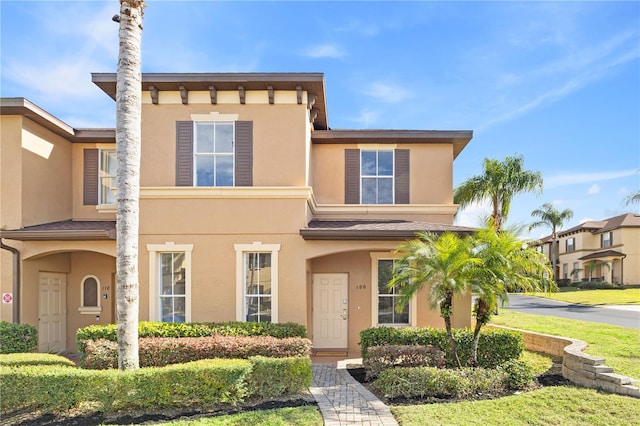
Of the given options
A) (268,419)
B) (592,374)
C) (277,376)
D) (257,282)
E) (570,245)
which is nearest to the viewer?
(268,419)

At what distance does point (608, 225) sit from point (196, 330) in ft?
165

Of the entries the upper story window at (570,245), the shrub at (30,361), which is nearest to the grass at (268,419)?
the shrub at (30,361)

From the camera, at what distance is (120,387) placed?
697 cm

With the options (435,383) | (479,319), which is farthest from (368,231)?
(435,383)

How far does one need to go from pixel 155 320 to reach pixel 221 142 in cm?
501

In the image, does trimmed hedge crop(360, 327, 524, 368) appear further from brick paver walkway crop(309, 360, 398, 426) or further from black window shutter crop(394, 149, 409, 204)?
black window shutter crop(394, 149, 409, 204)

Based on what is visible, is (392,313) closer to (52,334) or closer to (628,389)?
(628,389)

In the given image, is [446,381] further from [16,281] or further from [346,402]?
[16,281]

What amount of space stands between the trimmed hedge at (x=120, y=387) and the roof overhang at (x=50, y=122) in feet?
23.5

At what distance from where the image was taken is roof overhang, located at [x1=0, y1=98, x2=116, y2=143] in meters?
11.1

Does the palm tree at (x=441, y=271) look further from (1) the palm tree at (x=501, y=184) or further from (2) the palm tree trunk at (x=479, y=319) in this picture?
(1) the palm tree at (x=501, y=184)

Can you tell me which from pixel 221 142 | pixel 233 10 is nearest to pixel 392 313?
pixel 221 142

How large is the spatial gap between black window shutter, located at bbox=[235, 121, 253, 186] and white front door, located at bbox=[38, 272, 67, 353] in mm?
6723

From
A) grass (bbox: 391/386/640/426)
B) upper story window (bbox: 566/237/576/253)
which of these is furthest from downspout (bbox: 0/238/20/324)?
upper story window (bbox: 566/237/576/253)
